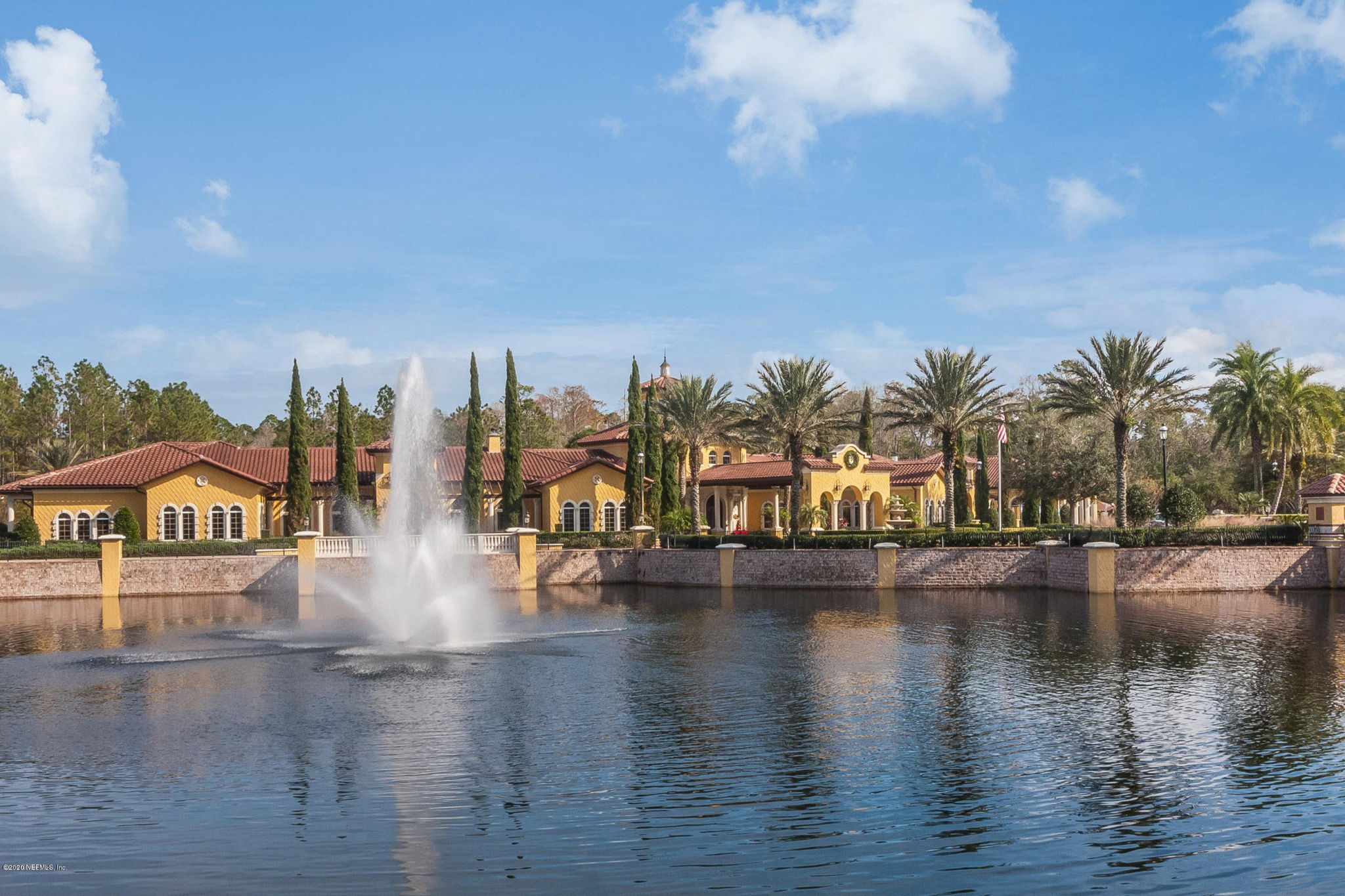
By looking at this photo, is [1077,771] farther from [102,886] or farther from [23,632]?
[23,632]

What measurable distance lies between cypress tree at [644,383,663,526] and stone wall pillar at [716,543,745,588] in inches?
462

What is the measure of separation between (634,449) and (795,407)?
12.5 meters

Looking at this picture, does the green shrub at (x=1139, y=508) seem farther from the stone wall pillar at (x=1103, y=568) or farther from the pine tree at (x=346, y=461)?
the pine tree at (x=346, y=461)

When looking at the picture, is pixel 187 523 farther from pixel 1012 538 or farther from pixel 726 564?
pixel 1012 538

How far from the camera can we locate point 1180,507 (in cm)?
4709

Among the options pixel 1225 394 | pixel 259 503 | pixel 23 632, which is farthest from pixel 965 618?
pixel 259 503

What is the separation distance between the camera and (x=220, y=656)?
92.9ft

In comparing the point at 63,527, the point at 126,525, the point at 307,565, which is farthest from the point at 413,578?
the point at 63,527

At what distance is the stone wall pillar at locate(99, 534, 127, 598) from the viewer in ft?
156

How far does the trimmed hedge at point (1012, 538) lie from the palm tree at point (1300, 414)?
1692 centimetres

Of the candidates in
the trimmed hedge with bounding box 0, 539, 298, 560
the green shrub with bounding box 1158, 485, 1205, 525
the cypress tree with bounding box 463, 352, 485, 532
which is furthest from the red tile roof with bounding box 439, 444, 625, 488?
the green shrub with bounding box 1158, 485, 1205, 525

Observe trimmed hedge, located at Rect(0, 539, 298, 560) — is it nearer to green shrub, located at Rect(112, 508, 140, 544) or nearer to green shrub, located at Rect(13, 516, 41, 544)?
green shrub, located at Rect(13, 516, 41, 544)

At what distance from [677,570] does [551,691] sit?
93.9ft

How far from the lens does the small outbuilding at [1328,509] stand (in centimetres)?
4378
